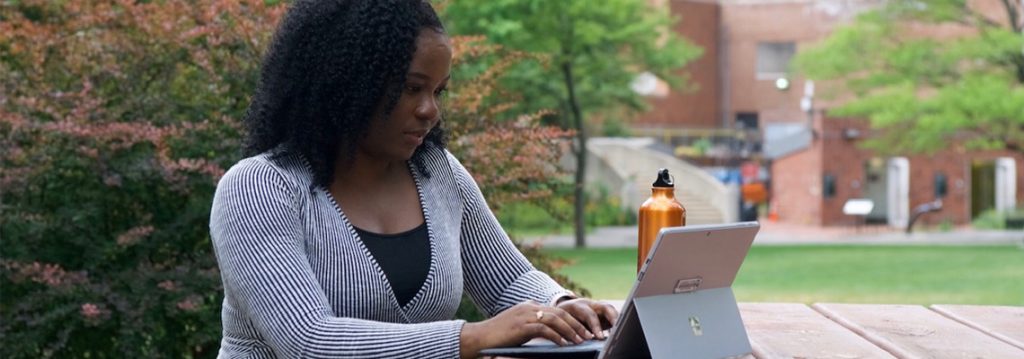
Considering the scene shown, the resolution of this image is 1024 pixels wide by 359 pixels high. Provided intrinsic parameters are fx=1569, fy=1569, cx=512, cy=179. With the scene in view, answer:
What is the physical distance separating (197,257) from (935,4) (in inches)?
1206

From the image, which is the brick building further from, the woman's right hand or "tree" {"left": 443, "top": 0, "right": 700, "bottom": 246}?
the woman's right hand

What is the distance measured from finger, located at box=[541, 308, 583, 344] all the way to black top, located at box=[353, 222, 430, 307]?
331 mm

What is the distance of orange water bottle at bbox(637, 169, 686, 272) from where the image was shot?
9.46 feet

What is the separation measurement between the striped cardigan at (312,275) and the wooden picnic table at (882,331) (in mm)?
549

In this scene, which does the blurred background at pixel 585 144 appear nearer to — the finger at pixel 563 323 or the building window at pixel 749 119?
the building window at pixel 749 119

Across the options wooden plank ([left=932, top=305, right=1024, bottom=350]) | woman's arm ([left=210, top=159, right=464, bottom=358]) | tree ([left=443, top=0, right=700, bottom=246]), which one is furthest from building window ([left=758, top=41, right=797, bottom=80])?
woman's arm ([left=210, top=159, right=464, bottom=358])

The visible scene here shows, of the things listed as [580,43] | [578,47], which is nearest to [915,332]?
[580,43]

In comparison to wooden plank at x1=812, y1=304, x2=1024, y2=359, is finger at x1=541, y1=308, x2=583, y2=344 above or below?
above

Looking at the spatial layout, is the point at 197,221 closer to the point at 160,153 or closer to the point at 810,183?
the point at 160,153

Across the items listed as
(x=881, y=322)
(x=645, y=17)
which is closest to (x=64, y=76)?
(x=881, y=322)

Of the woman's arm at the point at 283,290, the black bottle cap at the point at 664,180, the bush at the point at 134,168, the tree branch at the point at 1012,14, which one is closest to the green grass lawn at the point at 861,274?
the tree branch at the point at 1012,14

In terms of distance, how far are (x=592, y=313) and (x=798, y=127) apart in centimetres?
5566

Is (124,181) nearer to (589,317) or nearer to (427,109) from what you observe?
(427,109)

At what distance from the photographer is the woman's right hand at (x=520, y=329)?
2270 mm
